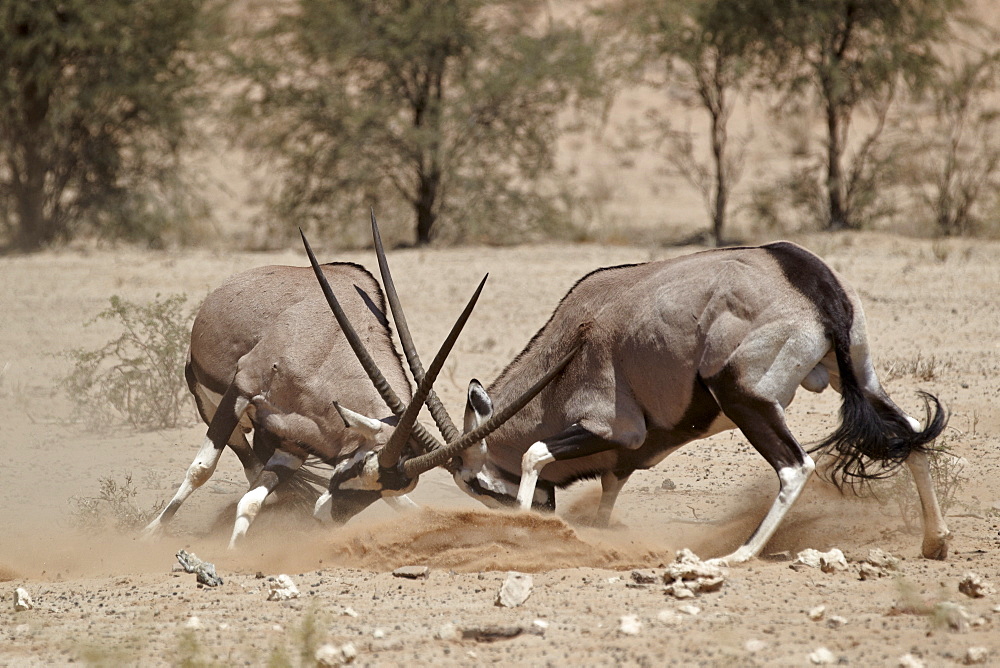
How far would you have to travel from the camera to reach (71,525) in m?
6.33

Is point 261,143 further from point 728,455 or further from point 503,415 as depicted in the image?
point 503,415

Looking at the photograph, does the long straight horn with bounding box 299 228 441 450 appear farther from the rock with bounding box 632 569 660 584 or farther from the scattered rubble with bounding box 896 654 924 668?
the scattered rubble with bounding box 896 654 924 668

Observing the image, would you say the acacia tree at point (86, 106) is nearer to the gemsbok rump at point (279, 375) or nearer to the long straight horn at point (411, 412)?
the gemsbok rump at point (279, 375)

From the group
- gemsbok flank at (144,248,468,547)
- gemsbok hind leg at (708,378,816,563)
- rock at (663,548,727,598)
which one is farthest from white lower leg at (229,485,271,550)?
gemsbok hind leg at (708,378,816,563)

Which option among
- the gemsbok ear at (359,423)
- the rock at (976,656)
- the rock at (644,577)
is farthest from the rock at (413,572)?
the rock at (976,656)

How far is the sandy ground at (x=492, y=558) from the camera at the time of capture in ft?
12.9

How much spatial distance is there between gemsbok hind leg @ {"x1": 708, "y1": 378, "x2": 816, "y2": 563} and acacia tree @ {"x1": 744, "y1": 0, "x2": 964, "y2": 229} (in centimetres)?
1129

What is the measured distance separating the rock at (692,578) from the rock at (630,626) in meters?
0.40

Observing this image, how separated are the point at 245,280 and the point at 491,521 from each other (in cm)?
215

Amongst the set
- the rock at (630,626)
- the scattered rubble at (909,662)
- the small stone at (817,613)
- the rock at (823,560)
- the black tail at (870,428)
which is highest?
the black tail at (870,428)

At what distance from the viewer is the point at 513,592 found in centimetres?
443

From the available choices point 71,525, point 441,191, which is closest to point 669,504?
point 71,525

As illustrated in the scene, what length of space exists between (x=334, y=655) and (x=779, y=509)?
2212 mm

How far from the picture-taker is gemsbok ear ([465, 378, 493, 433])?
18.5ft
